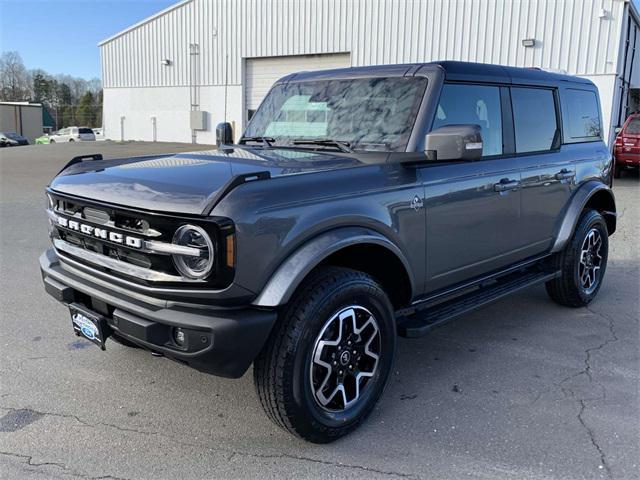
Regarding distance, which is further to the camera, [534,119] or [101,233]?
[534,119]

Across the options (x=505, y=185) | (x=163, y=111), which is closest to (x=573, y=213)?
(x=505, y=185)

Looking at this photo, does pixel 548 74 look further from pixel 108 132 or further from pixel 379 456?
pixel 108 132

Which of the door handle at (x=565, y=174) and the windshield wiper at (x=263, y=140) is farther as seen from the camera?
the door handle at (x=565, y=174)

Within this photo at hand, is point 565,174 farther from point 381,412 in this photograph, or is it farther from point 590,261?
point 381,412

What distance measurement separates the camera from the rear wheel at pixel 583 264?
4.99 m

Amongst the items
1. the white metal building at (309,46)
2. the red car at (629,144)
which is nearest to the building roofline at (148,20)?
the white metal building at (309,46)

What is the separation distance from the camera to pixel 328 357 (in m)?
3.00

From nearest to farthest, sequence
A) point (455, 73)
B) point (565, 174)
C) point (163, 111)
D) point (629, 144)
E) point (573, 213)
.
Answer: point (455, 73)
point (565, 174)
point (573, 213)
point (629, 144)
point (163, 111)

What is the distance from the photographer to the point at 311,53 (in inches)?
909

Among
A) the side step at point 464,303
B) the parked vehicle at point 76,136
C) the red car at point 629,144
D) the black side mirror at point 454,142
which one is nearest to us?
the black side mirror at point 454,142

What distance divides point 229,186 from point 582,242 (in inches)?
143

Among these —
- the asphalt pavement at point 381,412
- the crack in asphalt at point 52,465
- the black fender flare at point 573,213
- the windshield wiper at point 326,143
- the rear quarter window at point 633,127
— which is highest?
the rear quarter window at point 633,127

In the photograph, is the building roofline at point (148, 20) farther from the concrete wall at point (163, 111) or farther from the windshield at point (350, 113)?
the windshield at point (350, 113)

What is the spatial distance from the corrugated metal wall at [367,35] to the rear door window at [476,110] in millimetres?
15068
